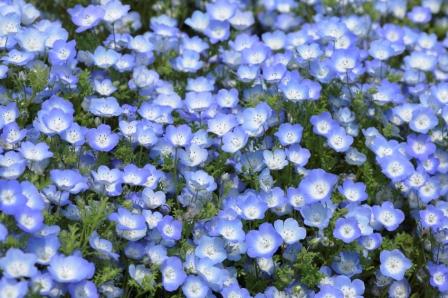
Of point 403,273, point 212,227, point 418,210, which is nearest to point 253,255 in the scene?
point 212,227

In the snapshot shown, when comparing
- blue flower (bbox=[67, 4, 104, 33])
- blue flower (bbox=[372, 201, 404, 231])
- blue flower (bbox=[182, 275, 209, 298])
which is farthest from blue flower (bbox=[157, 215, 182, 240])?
blue flower (bbox=[67, 4, 104, 33])

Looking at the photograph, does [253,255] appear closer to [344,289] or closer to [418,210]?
[344,289]

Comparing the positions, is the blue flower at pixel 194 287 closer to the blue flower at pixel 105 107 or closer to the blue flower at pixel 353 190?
the blue flower at pixel 353 190

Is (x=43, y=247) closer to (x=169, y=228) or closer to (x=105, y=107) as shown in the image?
(x=169, y=228)

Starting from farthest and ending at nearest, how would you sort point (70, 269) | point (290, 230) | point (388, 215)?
point (388, 215) < point (290, 230) < point (70, 269)

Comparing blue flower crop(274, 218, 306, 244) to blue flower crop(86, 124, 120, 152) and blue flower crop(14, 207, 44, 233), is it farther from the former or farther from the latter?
blue flower crop(14, 207, 44, 233)

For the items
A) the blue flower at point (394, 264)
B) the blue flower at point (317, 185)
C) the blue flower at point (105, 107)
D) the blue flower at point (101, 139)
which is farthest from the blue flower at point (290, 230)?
the blue flower at point (105, 107)

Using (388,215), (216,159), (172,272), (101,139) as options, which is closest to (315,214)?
(388,215)

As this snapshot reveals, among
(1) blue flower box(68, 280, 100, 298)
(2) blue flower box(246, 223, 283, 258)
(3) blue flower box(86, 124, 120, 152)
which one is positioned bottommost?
(2) blue flower box(246, 223, 283, 258)

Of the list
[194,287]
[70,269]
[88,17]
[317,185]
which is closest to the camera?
[70,269]
